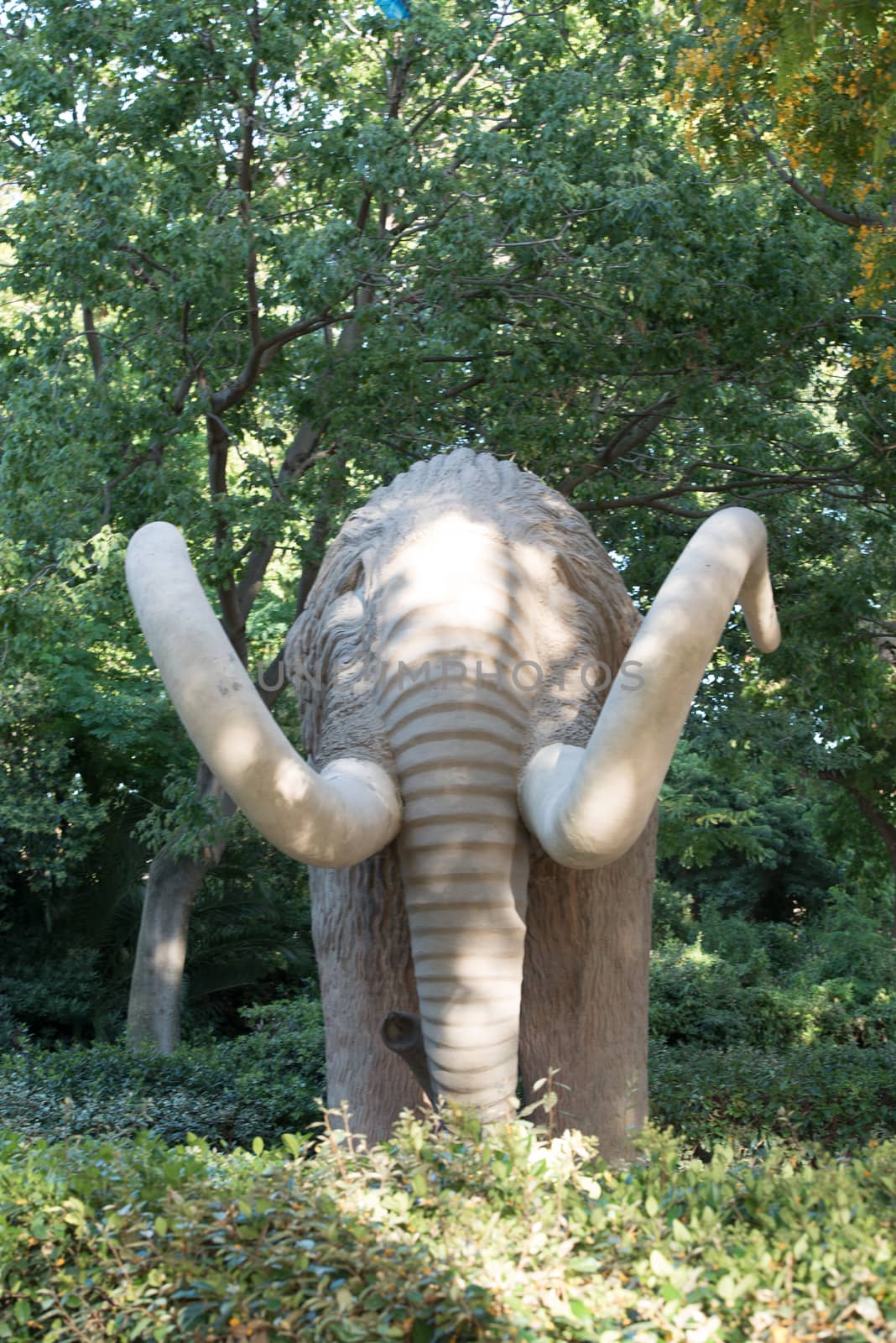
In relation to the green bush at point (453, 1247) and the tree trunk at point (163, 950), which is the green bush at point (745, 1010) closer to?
the tree trunk at point (163, 950)

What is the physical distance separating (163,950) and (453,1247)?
28.1ft

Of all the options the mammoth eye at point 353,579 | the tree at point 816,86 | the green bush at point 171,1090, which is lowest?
the green bush at point 171,1090

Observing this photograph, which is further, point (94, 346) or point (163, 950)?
point (163, 950)

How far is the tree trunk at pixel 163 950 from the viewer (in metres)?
10.9

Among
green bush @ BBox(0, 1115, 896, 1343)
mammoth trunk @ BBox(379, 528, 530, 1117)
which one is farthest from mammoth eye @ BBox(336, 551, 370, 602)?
green bush @ BBox(0, 1115, 896, 1343)

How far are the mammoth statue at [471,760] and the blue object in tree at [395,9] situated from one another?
548 cm

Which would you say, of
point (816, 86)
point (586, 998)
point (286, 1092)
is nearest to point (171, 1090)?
point (286, 1092)

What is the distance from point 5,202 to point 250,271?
10359mm

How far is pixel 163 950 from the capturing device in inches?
430

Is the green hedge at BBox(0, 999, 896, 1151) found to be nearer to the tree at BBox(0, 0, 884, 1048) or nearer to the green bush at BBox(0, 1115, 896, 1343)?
the tree at BBox(0, 0, 884, 1048)

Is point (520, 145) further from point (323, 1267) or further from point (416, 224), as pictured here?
point (323, 1267)

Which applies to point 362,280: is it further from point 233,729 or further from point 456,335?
point 233,729

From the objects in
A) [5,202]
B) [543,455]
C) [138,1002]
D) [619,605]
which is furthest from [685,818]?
[619,605]

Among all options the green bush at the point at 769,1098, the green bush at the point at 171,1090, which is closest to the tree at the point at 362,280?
the green bush at the point at 171,1090
